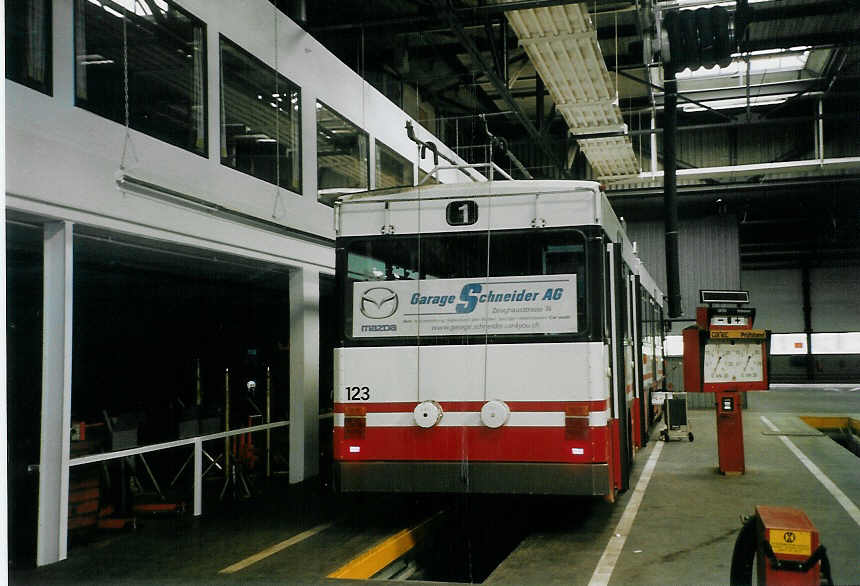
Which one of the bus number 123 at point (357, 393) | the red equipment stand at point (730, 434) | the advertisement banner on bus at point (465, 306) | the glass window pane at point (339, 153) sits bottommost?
the red equipment stand at point (730, 434)

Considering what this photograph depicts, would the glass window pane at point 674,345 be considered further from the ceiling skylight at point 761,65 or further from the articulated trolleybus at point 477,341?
the articulated trolleybus at point 477,341

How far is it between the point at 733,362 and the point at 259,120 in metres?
7.22

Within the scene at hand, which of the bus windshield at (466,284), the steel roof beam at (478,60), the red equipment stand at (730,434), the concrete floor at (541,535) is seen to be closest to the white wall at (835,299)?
the steel roof beam at (478,60)

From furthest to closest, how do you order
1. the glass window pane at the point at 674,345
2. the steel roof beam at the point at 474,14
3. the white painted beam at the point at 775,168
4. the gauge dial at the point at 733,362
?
the glass window pane at the point at 674,345, the white painted beam at the point at 775,168, the gauge dial at the point at 733,362, the steel roof beam at the point at 474,14

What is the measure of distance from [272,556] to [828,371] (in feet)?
124

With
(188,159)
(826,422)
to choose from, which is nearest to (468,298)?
(188,159)

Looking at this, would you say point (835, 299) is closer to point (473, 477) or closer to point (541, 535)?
point (541, 535)

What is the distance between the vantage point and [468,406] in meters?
7.30

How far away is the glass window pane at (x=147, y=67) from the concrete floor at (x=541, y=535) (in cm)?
402

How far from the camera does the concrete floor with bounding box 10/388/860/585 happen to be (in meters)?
6.47

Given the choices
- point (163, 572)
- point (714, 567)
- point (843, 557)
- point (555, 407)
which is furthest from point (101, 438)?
point (843, 557)

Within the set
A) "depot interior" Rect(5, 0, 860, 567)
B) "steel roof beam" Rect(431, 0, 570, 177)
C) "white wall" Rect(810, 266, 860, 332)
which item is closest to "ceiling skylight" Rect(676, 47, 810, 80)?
"depot interior" Rect(5, 0, 860, 567)

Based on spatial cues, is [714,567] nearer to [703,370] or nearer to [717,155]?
[703,370]

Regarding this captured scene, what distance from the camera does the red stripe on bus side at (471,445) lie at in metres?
7.07
